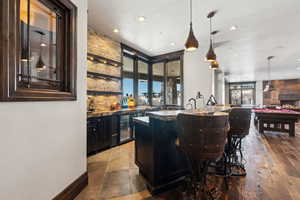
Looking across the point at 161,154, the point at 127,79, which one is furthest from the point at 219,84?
the point at 161,154

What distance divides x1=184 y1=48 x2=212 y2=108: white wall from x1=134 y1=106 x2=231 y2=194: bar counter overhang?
305 centimetres

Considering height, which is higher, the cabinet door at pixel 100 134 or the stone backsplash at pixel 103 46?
the stone backsplash at pixel 103 46

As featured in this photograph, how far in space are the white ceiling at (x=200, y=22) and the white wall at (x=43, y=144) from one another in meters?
1.12

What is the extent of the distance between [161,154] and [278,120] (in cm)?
568

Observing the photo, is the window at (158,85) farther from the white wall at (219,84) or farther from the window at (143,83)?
the white wall at (219,84)

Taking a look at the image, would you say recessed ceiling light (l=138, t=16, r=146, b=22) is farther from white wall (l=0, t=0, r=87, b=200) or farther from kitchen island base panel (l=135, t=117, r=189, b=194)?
kitchen island base panel (l=135, t=117, r=189, b=194)

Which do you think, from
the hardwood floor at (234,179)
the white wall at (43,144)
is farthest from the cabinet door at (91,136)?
the white wall at (43,144)

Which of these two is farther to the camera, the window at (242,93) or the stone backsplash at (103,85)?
the window at (242,93)

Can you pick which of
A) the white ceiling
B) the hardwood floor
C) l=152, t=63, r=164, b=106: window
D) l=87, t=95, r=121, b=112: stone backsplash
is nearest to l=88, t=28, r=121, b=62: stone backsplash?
the white ceiling

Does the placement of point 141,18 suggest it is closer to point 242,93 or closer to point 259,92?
point 259,92

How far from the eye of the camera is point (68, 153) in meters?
1.91

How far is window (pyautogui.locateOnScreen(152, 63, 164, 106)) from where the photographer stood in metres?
6.13

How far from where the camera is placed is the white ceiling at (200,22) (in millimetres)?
2802

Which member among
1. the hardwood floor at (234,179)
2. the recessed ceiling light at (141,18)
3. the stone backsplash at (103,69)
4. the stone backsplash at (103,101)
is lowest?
the hardwood floor at (234,179)
